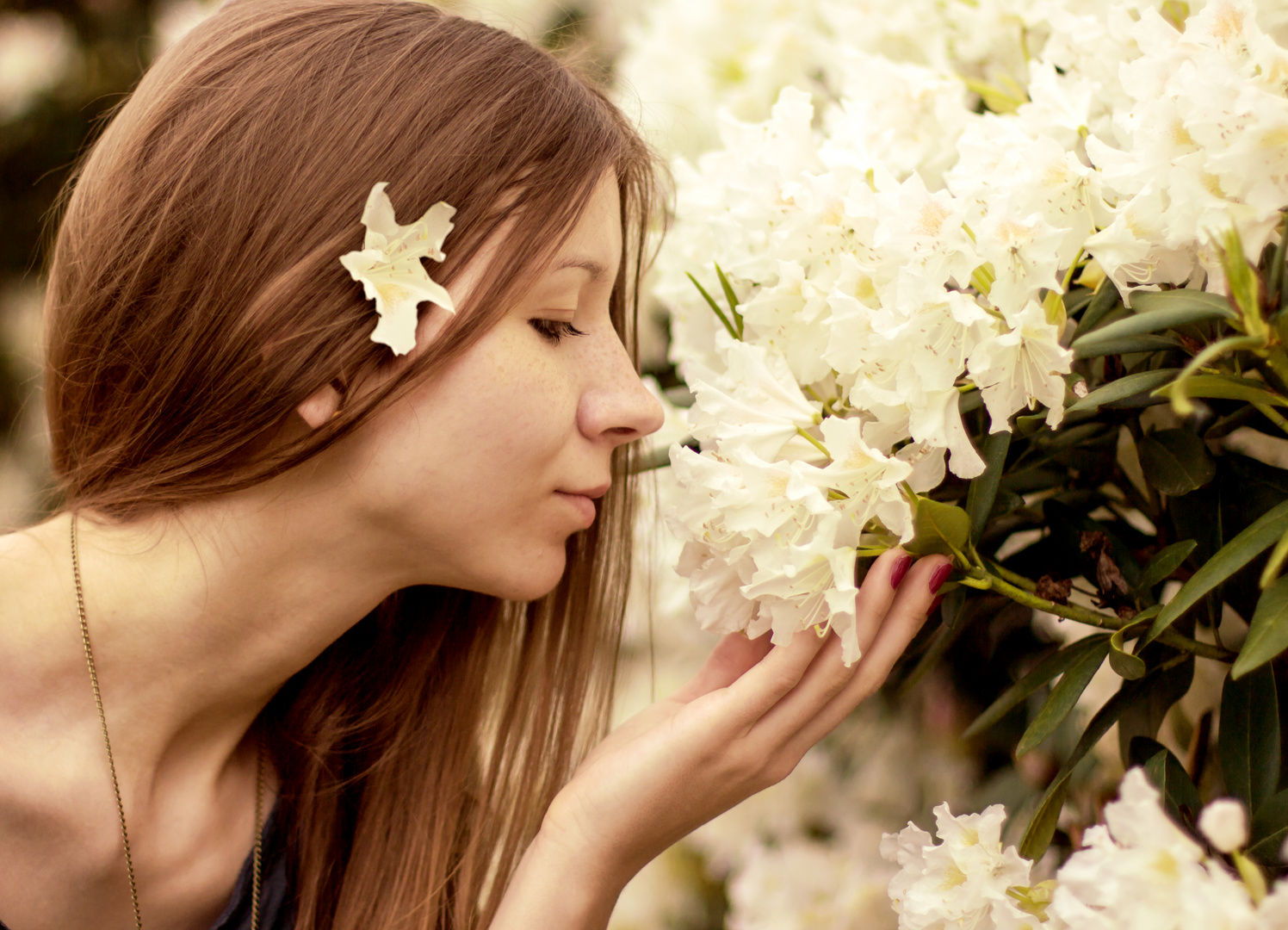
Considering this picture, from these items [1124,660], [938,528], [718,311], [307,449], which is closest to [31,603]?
[307,449]

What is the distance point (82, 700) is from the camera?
92 centimetres

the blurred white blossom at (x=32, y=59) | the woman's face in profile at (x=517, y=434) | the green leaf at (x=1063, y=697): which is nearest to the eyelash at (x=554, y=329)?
the woman's face in profile at (x=517, y=434)

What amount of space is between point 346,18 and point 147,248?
0.25 meters

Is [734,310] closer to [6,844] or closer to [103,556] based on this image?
[103,556]

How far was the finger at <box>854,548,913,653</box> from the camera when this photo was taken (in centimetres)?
69

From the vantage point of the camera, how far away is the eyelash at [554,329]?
82 cm

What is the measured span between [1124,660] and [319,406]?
1.93 ft

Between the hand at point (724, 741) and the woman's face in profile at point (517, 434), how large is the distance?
17cm

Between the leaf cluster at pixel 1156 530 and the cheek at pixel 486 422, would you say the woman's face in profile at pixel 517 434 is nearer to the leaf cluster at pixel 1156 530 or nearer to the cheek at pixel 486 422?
the cheek at pixel 486 422

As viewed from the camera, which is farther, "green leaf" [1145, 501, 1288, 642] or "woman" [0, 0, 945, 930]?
"woman" [0, 0, 945, 930]

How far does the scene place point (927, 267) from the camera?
2.15 feet

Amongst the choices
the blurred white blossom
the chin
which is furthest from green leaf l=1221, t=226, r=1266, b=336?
the blurred white blossom

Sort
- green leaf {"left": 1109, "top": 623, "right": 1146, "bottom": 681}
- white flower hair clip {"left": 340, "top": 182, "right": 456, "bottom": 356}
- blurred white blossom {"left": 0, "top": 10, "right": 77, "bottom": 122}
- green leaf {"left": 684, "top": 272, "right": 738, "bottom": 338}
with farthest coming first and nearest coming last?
blurred white blossom {"left": 0, "top": 10, "right": 77, "bottom": 122} → green leaf {"left": 684, "top": 272, "right": 738, "bottom": 338} → white flower hair clip {"left": 340, "top": 182, "right": 456, "bottom": 356} → green leaf {"left": 1109, "top": 623, "right": 1146, "bottom": 681}

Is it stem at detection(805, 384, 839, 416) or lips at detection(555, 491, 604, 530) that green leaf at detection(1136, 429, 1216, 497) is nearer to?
stem at detection(805, 384, 839, 416)
